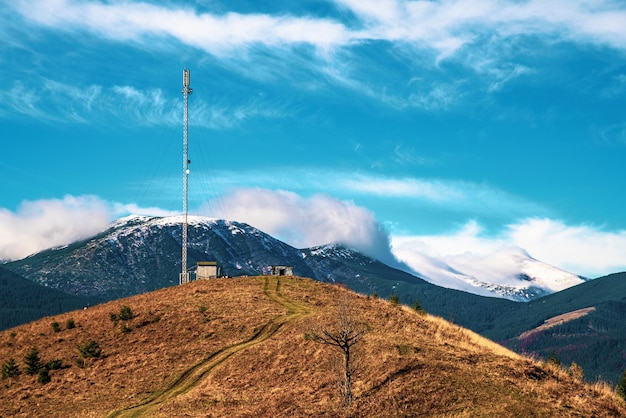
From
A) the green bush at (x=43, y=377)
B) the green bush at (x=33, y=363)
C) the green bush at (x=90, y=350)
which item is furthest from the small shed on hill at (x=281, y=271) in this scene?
the green bush at (x=43, y=377)

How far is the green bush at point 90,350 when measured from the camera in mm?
68562

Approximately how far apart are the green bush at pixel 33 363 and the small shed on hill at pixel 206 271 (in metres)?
45.3

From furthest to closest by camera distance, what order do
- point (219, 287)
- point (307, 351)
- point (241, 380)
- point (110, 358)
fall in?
point (219, 287), point (110, 358), point (307, 351), point (241, 380)

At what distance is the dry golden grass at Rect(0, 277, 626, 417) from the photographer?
Answer: 48.9m

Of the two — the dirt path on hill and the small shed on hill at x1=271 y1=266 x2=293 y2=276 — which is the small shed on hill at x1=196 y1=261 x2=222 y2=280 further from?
the dirt path on hill

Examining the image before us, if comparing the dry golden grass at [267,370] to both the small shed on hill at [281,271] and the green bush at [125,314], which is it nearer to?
the green bush at [125,314]

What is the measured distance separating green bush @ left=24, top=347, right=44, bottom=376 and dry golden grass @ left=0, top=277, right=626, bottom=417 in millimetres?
826

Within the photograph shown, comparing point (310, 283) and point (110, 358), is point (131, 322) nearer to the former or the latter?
point (110, 358)

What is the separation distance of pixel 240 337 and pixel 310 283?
32204 millimetres

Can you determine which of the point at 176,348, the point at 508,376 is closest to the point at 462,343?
the point at 508,376

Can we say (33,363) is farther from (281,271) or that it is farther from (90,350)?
(281,271)

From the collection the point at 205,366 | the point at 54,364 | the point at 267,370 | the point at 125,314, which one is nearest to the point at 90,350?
the point at 54,364

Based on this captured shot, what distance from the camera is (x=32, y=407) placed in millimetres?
58219

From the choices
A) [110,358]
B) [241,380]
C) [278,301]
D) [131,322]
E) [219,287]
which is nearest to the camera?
[241,380]
